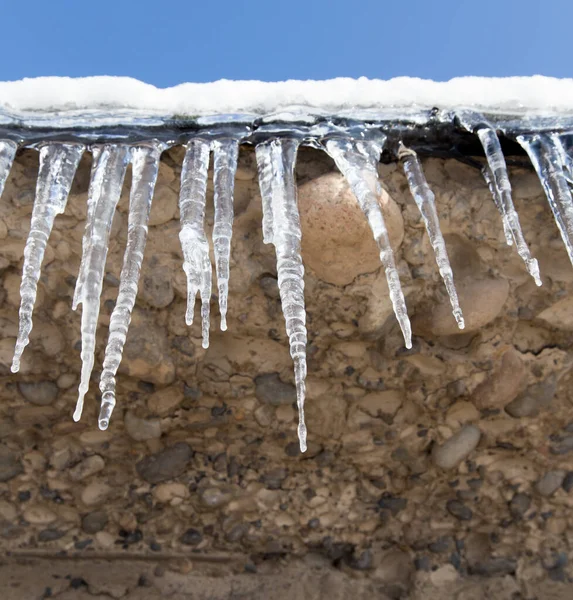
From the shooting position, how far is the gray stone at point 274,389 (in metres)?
1.71

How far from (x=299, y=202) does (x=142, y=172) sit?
0.34 meters

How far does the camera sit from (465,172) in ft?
5.16

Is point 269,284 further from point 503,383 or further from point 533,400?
point 533,400

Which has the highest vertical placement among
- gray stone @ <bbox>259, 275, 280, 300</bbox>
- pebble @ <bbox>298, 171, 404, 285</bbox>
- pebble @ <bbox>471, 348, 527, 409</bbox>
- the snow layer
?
the snow layer

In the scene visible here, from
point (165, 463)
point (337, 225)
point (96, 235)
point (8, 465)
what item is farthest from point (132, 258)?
point (8, 465)

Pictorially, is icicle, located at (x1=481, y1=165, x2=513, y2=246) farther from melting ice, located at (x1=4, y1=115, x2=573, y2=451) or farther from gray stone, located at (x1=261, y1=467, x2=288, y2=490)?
Answer: gray stone, located at (x1=261, y1=467, x2=288, y2=490)

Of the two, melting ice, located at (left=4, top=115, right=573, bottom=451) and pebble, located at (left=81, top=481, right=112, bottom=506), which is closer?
melting ice, located at (left=4, top=115, right=573, bottom=451)

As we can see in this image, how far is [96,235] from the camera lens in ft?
4.24

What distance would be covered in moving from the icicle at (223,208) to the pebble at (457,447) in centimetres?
82

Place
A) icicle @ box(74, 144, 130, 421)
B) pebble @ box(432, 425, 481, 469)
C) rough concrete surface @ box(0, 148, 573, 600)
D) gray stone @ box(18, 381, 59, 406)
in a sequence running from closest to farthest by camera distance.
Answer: icicle @ box(74, 144, 130, 421) → rough concrete surface @ box(0, 148, 573, 600) → gray stone @ box(18, 381, 59, 406) → pebble @ box(432, 425, 481, 469)

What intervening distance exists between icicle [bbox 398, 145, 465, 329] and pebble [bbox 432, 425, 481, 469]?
0.49 meters

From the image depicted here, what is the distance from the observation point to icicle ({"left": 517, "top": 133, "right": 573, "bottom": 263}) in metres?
1.39

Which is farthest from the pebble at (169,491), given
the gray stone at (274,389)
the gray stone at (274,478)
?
the gray stone at (274,389)

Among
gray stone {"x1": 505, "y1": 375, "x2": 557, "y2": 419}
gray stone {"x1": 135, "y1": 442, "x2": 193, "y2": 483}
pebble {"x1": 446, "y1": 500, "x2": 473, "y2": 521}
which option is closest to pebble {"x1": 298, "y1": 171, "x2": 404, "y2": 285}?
gray stone {"x1": 505, "y1": 375, "x2": 557, "y2": 419}
